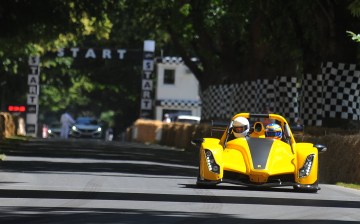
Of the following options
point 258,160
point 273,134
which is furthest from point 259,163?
point 273,134

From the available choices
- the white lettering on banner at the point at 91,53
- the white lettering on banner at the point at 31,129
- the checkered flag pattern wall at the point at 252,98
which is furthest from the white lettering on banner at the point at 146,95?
the checkered flag pattern wall at the point at 252,98

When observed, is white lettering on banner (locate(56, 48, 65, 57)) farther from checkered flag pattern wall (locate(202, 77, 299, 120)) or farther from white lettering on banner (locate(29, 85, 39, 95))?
checkered flag pattern wall (locate(202, 77, 299, 120))

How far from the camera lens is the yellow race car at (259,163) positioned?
1628 cm

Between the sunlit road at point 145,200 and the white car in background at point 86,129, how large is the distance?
42387 mm

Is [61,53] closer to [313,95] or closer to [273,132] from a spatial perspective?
[313,95]

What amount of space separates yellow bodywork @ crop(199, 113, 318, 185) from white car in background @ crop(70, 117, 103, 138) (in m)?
47.1

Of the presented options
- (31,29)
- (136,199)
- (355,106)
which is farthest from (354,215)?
(31,29)

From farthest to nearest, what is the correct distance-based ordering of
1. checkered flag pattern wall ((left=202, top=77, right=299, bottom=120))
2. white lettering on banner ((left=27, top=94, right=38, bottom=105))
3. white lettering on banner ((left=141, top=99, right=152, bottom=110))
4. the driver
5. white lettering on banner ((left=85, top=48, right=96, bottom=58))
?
1. white lettering on banner ((left=85, top=48, right=96, bottom=58))
2. white lettering on banner ((left=141, top=99, right=152, bottom=110))
3. white lettering on banner ((left=27, top=94, right=38, bottom=105))
4. checkered flag pattern wall ((left=202, top=77, right=299, bottom=120))
5. the driver

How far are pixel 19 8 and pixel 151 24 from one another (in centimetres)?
1366

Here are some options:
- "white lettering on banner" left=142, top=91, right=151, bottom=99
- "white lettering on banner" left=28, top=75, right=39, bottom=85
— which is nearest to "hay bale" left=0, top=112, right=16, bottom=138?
"white lettering on banner" left=28, top=75, right=39, bottom=85

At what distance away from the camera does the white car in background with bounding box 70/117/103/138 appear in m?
63.8

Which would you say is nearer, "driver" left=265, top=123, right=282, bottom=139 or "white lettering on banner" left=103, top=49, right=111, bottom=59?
"driver" left=265, top=123, right=282, bottom=139

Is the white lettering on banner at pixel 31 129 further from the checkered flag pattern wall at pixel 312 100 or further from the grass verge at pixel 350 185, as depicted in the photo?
the grass verge at pixel 350 185

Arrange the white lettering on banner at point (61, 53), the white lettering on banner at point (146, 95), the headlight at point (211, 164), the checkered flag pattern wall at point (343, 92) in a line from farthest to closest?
the white lettering on banner at point (146, 95)
the white lettering on banner at point (61, 53)
the checkered flag pattern wall at point (343, 92)
the headlight at point (211, 164)
